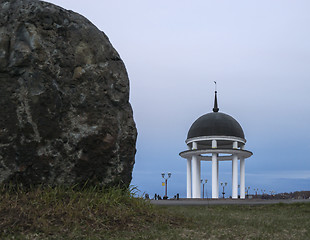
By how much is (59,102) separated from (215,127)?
35054 millimetres

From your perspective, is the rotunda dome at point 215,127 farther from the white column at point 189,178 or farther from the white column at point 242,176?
the white column at point 189,178

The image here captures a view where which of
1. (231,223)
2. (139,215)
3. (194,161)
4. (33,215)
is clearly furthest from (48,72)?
(194,161)

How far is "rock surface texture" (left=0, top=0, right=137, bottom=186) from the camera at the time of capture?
1055cm

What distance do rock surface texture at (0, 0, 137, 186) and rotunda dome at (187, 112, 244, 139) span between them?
32.8 meters

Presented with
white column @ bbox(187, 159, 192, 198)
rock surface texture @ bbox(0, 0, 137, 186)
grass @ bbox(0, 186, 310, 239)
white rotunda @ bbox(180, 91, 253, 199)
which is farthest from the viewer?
white column @ bbox(187, 159, 192, 198)

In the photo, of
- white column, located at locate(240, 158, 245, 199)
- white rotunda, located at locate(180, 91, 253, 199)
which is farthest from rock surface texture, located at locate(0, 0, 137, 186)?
white column, located at locate(240, 158, 245, 199)

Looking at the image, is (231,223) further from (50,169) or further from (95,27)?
(95,27)

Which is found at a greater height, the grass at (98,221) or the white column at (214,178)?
the white column at (214,178)

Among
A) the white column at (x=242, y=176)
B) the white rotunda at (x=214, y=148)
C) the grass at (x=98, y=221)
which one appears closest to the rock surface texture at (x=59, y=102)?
the grass at (x=98, y=221)

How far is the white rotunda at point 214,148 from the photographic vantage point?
44.1 metres

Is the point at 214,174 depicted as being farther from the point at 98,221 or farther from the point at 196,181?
the point at 98,221

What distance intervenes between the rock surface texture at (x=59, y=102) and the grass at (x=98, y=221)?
0.53 metres

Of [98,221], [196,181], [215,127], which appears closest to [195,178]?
[196,181]

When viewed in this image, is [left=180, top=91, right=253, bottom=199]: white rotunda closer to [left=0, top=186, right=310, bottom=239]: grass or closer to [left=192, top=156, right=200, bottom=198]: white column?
[left=192, top=156, right=200, bottom=198]: white column
